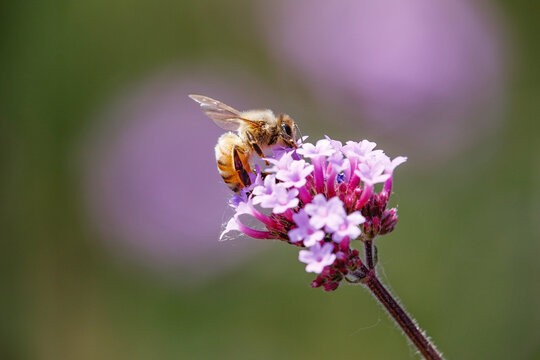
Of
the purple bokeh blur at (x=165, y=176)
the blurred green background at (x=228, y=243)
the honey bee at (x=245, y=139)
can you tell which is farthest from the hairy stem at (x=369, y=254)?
the purple bokeh blur at (x=165, y=176)

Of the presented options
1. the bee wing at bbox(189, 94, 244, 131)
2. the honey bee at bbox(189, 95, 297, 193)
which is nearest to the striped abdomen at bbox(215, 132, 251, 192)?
the honey bee at bbox(189, 95, 297, 193)

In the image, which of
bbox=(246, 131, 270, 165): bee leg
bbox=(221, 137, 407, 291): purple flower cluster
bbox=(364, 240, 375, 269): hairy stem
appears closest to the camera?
bbox=(221, 137, 407, 291): purple flower cluster

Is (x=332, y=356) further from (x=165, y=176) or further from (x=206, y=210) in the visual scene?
(x=165, y=176)

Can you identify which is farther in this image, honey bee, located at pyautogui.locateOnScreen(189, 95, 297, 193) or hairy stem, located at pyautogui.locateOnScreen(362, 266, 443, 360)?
honey bee, located at pyautogui.locateOnScreen(189, 95, 297, 193)

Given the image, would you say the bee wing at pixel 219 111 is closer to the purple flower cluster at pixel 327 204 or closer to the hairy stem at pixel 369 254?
the purple flower cluster at pixel 327 204

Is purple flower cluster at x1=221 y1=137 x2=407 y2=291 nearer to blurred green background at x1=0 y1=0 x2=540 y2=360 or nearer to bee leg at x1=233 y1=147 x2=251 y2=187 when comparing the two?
bee leg at x1=233 y1=147 x2=251 y2=187

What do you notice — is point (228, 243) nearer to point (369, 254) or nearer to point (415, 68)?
point (415, 68)

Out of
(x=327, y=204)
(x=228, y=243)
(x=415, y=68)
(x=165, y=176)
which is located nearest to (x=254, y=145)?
(x=327, y=204)
